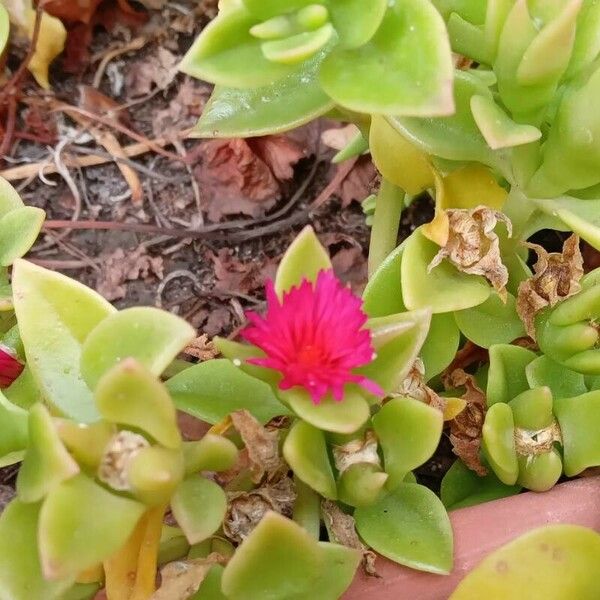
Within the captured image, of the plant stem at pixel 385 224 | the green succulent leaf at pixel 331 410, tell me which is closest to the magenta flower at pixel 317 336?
the green succulent leaf at pixel 331 410

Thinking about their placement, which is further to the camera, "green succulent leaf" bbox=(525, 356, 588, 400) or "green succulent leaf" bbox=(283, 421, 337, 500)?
"green succulent leaf" bbox=(525, 356, 588, 400)

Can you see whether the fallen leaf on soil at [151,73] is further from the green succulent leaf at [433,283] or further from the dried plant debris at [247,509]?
the dried plant debris at [247,509]

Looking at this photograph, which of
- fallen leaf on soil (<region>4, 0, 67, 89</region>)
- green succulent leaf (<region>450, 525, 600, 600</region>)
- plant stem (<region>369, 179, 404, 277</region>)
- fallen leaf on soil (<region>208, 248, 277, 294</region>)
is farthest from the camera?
fallen leaf on soil (<region>4, 0, 67, 89</region>)

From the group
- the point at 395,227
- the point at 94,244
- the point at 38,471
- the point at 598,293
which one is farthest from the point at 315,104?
the point at 94,244

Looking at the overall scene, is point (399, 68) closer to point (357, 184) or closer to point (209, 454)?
point (209, 454)

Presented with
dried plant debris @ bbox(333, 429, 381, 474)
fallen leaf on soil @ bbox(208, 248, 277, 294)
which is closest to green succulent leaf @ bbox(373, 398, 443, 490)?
dried plant debris @ bbox(333, 429, 381, 474)

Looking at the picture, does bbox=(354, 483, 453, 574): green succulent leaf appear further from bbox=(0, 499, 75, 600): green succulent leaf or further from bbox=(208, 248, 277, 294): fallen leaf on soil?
bbox=(208, 248, 277, 294): fallen leaf on soil

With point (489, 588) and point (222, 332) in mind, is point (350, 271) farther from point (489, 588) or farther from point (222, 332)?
point (489, 588)
